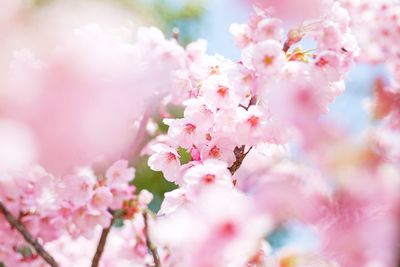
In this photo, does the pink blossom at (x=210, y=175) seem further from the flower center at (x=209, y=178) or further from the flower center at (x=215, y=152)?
the flower center at (x=215, y=152)

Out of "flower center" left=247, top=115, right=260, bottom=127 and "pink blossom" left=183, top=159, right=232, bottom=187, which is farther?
"flower center" left=247, top=115, right=260, bottom=127

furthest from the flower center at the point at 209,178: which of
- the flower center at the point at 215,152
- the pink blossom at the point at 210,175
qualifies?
the flower center at the point at 215,152

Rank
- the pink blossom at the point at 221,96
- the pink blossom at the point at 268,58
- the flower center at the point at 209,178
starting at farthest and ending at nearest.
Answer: the pink blossom at the point at 221,96 → the pink blossom at the point at 268,58 → the flower center at the point at 209,178

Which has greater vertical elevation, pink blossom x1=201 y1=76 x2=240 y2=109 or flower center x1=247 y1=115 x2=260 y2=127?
pink blossom x1=201 y1=76 x2=240 y2=109

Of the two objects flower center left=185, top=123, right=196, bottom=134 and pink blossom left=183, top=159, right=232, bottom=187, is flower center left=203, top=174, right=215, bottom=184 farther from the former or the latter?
flower center left=185, top=123, right=196, bottom=134

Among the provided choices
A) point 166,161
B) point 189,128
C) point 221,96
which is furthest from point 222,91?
point 166,161

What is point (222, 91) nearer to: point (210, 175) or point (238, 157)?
point (238, 157)

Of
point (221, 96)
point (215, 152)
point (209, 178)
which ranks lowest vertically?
point (209, 178)

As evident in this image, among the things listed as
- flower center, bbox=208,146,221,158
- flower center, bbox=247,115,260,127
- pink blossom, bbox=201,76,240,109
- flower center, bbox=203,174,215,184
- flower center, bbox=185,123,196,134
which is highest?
pink blossom, bbox=201,76,240,109

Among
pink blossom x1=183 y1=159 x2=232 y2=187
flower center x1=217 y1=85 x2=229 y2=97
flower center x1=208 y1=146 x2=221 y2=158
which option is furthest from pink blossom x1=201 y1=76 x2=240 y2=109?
pink blossom x1=183 y1=159 x2=232 y2=187

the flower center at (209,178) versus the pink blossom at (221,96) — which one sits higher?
the pink blossom at (221,96)

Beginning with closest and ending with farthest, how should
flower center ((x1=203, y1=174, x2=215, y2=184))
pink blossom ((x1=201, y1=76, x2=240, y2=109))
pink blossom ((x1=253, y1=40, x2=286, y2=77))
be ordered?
flower center ((x1=203, y1=174, x2=215, y2=184))
pink blossom ((x1=253, y1=40, x2=286, y2=77))
pink blossom ((x1=201, y1=76, x2=240, y2=109))

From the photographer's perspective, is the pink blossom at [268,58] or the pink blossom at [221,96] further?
the pink blossom at [221,96]

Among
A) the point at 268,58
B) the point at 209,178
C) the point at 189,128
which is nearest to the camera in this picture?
the point at 209,178
